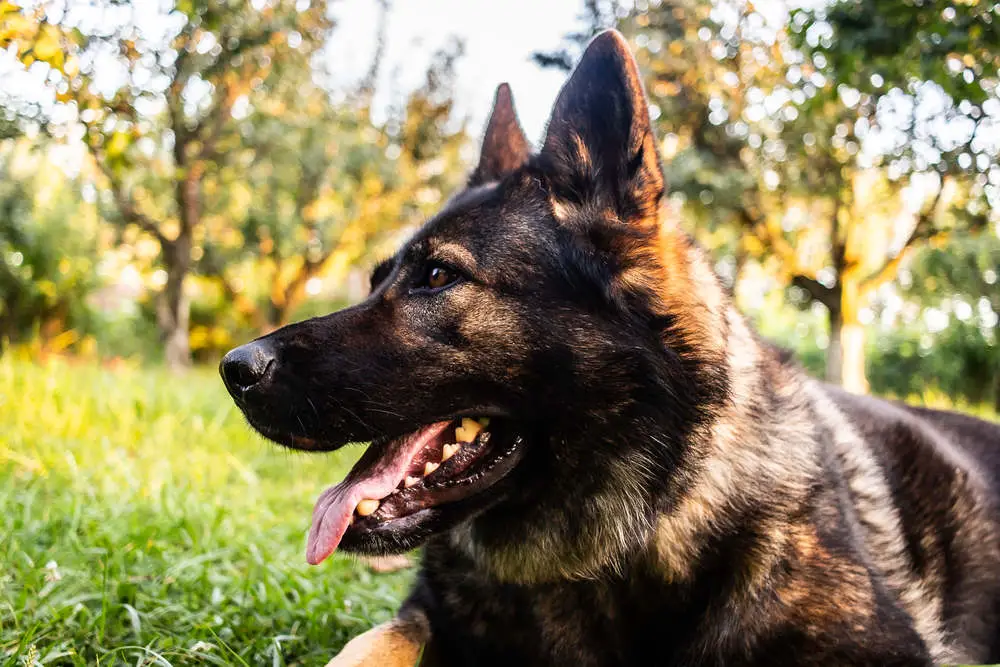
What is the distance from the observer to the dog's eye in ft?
7.34

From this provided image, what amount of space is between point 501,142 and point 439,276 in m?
0.93

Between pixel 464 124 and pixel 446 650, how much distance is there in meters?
20.3

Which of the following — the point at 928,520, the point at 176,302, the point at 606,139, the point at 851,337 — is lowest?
the point at 176,302

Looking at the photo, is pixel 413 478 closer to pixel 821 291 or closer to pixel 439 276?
pixel 439 276

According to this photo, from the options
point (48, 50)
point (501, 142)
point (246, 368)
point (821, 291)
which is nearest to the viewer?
point (246, 368)

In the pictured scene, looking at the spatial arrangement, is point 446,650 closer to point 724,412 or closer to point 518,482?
point 518,482

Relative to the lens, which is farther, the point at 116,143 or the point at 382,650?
the point at 116,143

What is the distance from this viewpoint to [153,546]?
309 centimetres

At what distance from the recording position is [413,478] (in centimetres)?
217

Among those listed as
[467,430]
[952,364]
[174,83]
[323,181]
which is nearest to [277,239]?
[323,181]

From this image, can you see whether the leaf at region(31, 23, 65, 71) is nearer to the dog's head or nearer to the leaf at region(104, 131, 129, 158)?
the leaf at region(104, 131, 129, 158)

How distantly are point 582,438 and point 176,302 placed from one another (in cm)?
1322

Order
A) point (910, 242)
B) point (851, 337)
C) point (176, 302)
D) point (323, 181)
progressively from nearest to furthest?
point (910, 242) → point (851, 337) → point (176, 302) → point (323, 181)

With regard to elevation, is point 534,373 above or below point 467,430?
above
